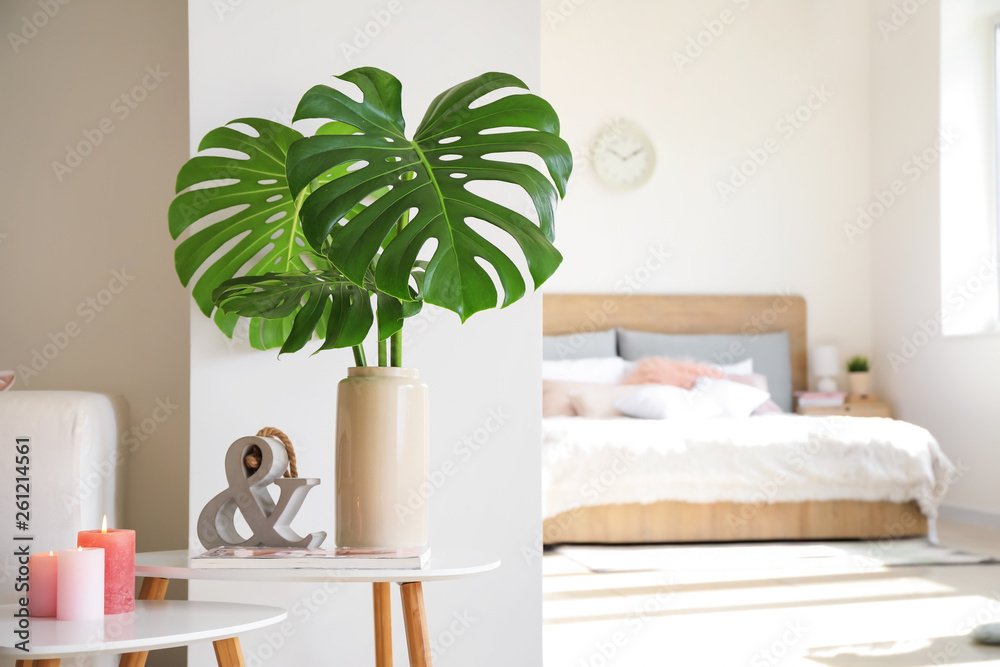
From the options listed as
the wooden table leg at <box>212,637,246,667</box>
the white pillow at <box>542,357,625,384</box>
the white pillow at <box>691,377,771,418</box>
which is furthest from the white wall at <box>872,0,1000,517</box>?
the wooden table leg at <box>212,637,246,667</box>

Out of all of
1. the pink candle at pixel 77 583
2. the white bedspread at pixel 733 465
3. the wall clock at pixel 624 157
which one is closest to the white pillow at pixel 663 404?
the white bedspread at pixel 733 465

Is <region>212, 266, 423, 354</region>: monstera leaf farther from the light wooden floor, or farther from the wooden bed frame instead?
the wooden bed frame

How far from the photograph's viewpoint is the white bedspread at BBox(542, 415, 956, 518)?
408 centimetres

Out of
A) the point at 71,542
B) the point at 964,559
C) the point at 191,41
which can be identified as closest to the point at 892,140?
the point at 964,559

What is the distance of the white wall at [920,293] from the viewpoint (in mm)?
4875

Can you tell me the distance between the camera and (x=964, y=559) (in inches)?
149

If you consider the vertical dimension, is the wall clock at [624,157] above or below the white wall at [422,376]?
above

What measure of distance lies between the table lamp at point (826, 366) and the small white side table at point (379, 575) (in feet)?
15.4

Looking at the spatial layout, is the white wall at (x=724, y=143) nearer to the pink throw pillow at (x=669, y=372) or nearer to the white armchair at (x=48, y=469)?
the pink throw pillow at (x=669, y=372)

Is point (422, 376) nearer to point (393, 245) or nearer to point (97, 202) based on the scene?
point (393, 245)

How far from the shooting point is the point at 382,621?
1.66 metres

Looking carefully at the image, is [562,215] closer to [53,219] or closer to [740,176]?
[740,176]

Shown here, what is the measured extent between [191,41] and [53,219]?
2.24 ft

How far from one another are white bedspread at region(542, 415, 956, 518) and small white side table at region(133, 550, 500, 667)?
8.27ft
